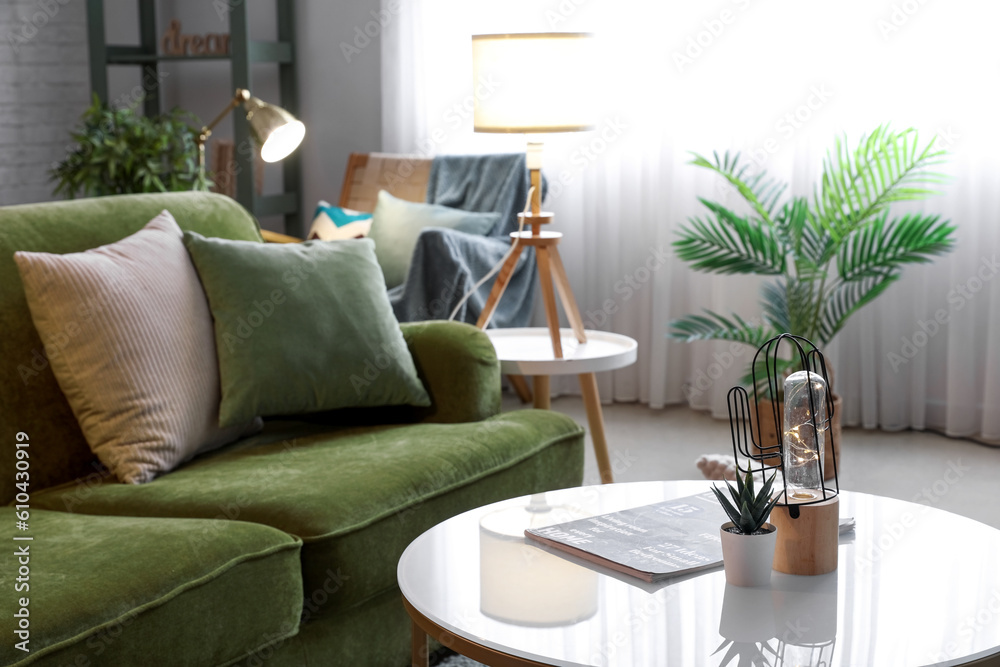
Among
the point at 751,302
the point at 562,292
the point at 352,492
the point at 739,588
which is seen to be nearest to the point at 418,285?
the point at 562,292

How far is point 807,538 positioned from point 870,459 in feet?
6.96

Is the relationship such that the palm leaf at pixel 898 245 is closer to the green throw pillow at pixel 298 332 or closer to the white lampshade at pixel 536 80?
the white lampshade at pixel 536 80

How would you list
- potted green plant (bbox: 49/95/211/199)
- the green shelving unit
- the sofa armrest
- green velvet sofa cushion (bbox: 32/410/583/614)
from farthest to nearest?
the green shelving unit < potted green plant (bbox: 49/95/211/199) < the sofa armrest < green velvet sofa cushion (bbox: 32/410/583/614)

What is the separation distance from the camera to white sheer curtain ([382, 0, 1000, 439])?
334 centimetres

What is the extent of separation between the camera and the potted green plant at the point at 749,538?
1207 mm

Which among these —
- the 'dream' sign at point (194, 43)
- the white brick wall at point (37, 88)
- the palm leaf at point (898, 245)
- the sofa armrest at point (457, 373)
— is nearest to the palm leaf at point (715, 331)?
the palm leaf at point (898, 245)

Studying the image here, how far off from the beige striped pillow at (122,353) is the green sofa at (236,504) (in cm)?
4

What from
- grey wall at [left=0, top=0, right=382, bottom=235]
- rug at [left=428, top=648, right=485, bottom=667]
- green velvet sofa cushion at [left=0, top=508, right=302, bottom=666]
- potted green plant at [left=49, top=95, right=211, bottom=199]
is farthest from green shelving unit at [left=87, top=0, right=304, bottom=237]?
green velvet sofa cushion at [left=0, top=508, right=302, bottom=666]

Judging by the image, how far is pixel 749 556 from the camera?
47.7 inches

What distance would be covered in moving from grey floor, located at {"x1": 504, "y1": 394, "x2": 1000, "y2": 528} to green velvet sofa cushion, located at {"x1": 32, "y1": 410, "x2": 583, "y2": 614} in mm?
1074

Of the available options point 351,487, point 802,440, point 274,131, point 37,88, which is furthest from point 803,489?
point 37,88

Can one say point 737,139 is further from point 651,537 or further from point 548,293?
point 651,537

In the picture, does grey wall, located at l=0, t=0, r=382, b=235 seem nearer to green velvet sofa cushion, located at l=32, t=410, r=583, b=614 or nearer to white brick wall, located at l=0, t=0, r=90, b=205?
white brick wall, located at l=0, t=0, r=90, b=205

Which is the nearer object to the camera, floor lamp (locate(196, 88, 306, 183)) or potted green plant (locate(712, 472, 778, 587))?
potted green plant (locate(712, 472, 778, 587))
